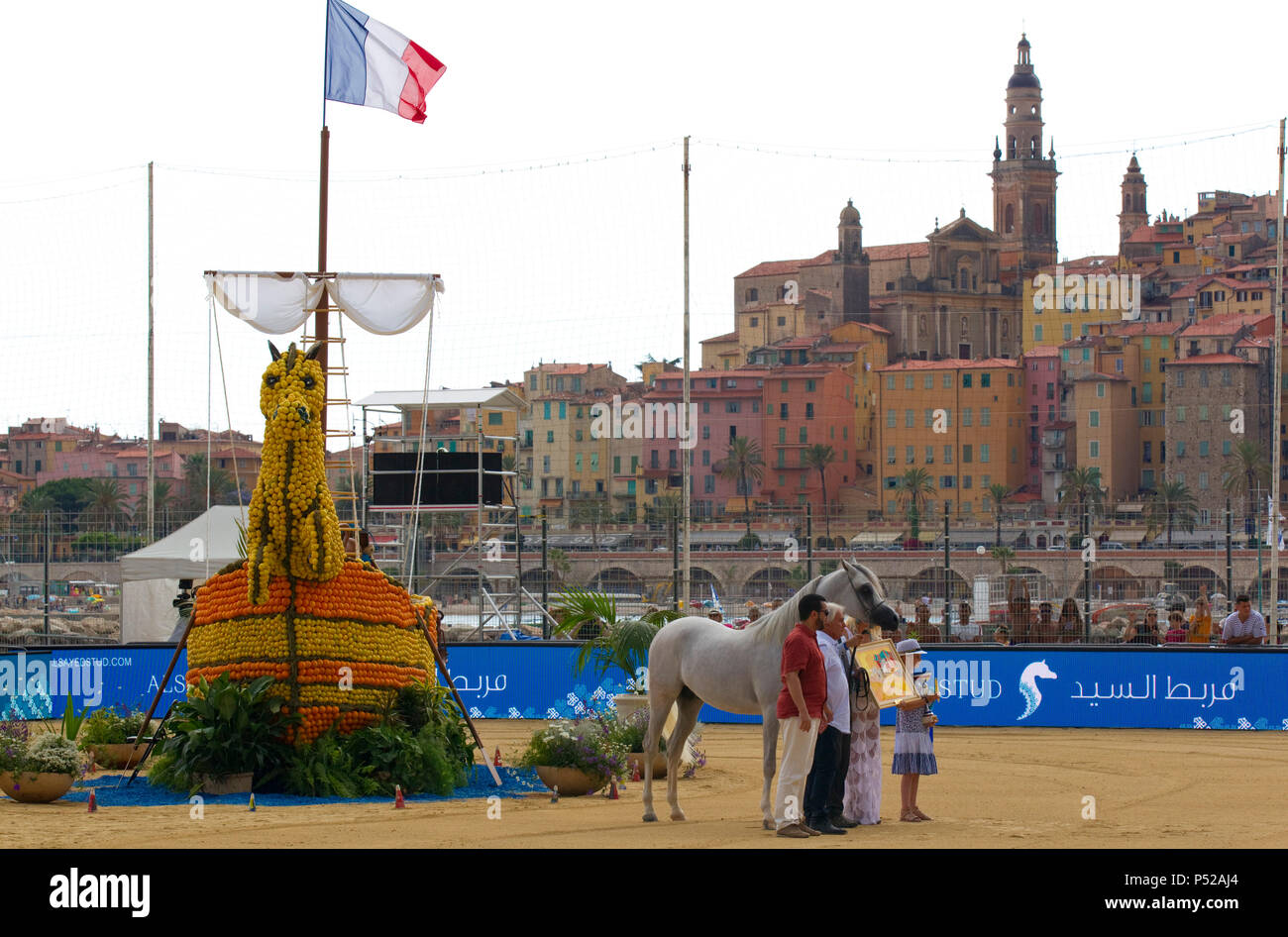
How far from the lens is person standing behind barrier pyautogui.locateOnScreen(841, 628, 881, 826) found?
13.4 metres

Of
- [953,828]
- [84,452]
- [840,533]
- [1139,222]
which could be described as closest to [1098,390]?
[1139,222]

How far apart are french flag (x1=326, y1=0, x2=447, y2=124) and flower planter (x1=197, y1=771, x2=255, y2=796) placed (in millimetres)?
7572

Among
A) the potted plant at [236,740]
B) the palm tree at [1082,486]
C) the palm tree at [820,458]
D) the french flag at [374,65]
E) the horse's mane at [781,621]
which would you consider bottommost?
the potted plant at [236,740]

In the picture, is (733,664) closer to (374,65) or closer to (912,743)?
(912,743)

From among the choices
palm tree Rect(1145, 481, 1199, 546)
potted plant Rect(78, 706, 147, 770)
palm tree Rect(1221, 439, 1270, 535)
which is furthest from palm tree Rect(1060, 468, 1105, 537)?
potted plant Rect(78, 706, 147, 770)

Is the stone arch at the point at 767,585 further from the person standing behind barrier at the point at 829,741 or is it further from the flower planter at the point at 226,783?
the person standing behind barrier at the point at 829,741

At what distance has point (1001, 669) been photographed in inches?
941

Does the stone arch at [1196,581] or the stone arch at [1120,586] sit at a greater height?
the stone arch at [1196,581]

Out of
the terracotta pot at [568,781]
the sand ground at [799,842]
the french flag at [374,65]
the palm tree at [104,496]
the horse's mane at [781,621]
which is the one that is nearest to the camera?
the sand ground at [799,842]

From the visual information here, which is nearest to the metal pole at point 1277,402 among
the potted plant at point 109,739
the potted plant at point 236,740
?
the potted plant at point 236,740

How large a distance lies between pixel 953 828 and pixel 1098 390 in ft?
369

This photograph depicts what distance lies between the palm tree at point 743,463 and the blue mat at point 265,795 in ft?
335

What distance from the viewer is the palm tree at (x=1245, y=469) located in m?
96.7

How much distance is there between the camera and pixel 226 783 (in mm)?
15141
